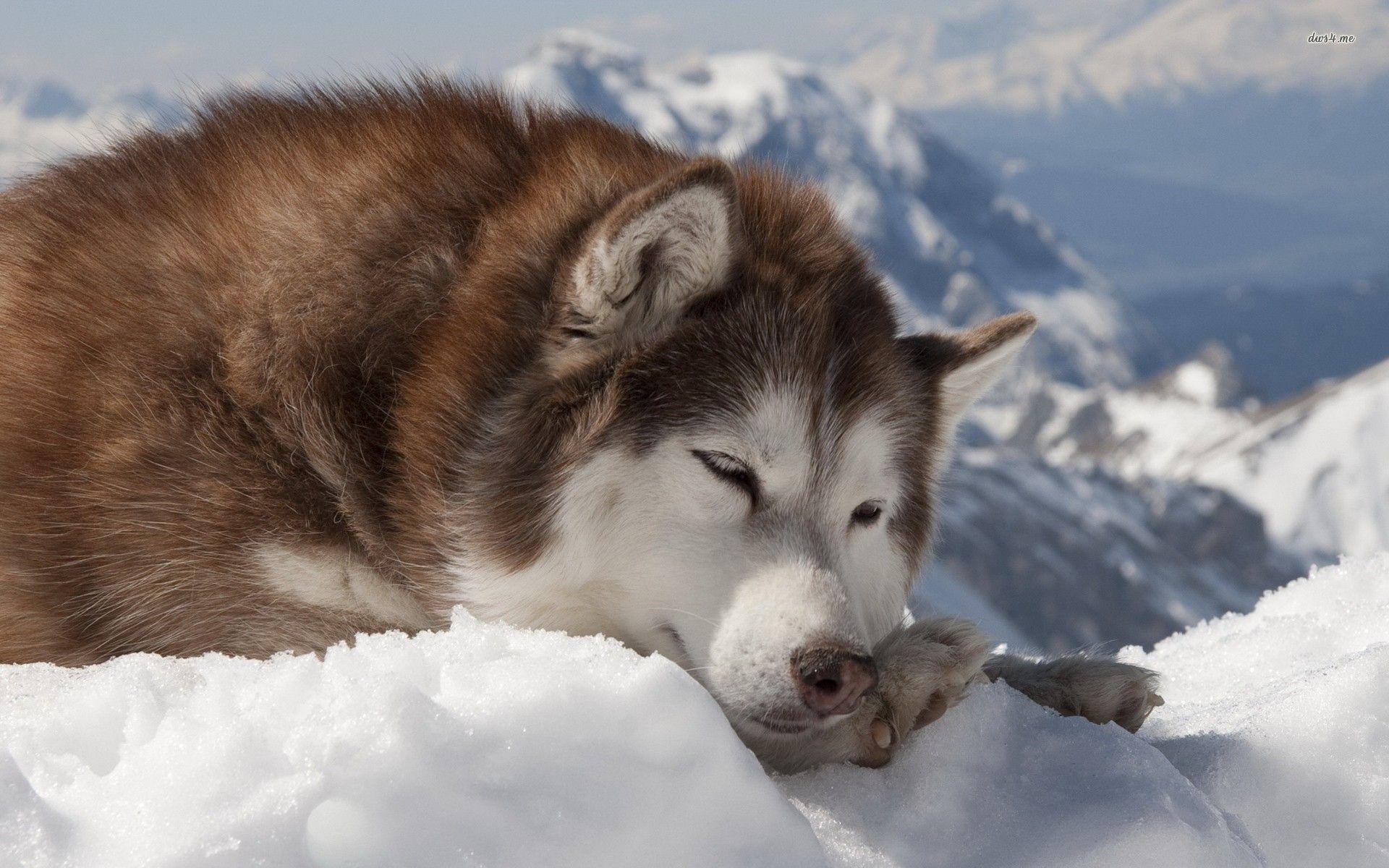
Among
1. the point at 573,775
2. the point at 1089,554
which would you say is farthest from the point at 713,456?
the point at 1089,554

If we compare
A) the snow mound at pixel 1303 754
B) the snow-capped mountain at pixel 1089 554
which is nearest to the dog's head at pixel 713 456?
the snow mound at pixel 1303 754

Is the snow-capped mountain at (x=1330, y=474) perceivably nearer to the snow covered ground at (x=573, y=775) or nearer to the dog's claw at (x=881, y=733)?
the snow covered ground at (x=573, y=775)

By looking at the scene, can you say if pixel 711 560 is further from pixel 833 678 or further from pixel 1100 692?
pixel 1100 692

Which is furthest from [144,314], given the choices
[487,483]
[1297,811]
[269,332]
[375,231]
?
[1297,811]

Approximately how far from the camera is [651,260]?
355 cm

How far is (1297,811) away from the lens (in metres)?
3.20

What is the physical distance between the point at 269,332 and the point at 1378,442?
223 metres

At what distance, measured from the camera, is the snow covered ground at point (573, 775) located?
2449 mm

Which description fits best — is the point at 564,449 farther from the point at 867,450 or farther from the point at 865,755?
the point at 865,755

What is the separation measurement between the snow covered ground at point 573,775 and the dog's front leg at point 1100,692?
0.52 ft

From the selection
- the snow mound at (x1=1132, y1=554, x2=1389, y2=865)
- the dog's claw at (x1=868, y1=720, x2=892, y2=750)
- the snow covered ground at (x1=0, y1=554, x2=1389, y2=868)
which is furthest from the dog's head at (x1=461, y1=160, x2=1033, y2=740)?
the snow mound at (x1=1132, y1=554, x2=1389, y2=865)

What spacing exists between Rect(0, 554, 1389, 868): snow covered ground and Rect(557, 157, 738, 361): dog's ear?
0.98m

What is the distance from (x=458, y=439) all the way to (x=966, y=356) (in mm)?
1916

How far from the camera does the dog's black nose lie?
10.3 feet
